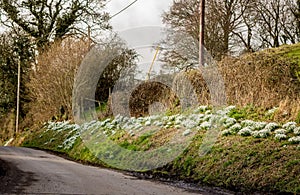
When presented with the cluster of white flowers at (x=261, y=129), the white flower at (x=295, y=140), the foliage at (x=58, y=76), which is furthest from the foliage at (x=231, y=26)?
the white flower at (x=295, y=140)

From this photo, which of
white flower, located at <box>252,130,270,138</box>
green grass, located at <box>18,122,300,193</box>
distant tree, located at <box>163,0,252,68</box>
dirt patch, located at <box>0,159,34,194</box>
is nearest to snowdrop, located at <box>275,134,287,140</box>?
green grass, located at <box>18,122,300,193</box>

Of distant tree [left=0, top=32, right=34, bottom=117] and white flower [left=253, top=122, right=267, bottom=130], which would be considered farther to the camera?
distant tree [left=0, top=32, right=34, bottom=117]

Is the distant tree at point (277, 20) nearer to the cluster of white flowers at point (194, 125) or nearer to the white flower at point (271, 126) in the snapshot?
the cluster of white flowers at point (194, 125)

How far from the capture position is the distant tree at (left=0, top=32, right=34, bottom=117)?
31.0m

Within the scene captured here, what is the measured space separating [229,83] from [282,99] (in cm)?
239

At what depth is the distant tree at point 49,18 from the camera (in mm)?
31000

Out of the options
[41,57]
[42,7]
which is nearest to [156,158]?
[41,57]

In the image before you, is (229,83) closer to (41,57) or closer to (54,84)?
(54,84)

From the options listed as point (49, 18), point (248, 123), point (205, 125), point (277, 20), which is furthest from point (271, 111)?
point (49, 18)

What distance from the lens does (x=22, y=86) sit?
32469 millimetres

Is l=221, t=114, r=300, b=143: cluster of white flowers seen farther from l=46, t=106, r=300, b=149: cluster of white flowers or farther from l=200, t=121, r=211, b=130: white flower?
l=200, t=121, r=211, b=130: white flower

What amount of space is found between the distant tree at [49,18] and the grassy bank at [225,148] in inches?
623

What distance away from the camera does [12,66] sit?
32.7 meters

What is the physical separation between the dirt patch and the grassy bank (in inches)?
125
